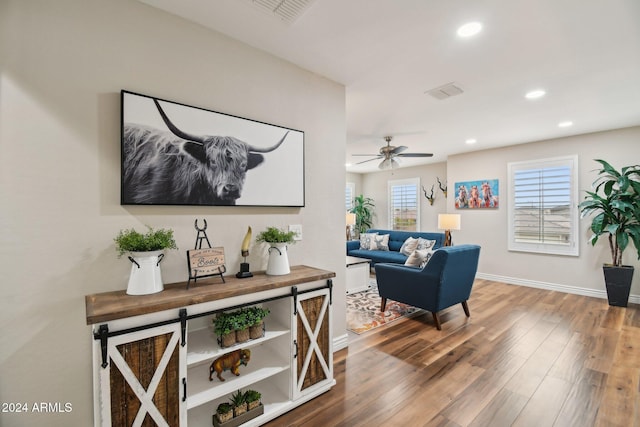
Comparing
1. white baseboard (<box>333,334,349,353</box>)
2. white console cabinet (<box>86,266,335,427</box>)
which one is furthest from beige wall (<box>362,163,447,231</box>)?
white console cabinet (<box>86,266,335,427</box>)

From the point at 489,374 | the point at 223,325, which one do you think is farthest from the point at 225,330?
the point at 489,374

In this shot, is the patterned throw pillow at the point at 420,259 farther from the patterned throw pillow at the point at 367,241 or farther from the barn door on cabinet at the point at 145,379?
the patterned throw pillow at the point at 367,241

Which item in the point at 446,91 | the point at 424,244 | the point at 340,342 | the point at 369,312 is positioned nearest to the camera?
the point at 340,342

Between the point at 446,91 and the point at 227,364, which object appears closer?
the point at 227,364

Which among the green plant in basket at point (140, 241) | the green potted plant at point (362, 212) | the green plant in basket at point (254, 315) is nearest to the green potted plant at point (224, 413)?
the green plant in basket at point (254, 315)

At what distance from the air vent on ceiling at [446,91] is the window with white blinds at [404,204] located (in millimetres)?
4691

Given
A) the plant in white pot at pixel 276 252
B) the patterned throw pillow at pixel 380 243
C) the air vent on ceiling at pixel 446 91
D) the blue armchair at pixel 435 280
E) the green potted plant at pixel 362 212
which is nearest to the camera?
the plant in white pot at pixel 276 252

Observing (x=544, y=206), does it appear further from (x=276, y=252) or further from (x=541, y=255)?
(x=276, y=252)

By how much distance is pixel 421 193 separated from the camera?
7.56m

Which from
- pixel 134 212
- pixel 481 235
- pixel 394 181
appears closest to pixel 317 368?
pixel 134 212

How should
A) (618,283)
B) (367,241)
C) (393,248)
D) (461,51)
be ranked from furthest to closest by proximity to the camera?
(367,241)
(393,248)
(618,283)
(461,51)

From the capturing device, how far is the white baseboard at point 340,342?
270 centimetres

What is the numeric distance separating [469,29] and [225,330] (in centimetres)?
257

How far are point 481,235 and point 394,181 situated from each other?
298 cm
